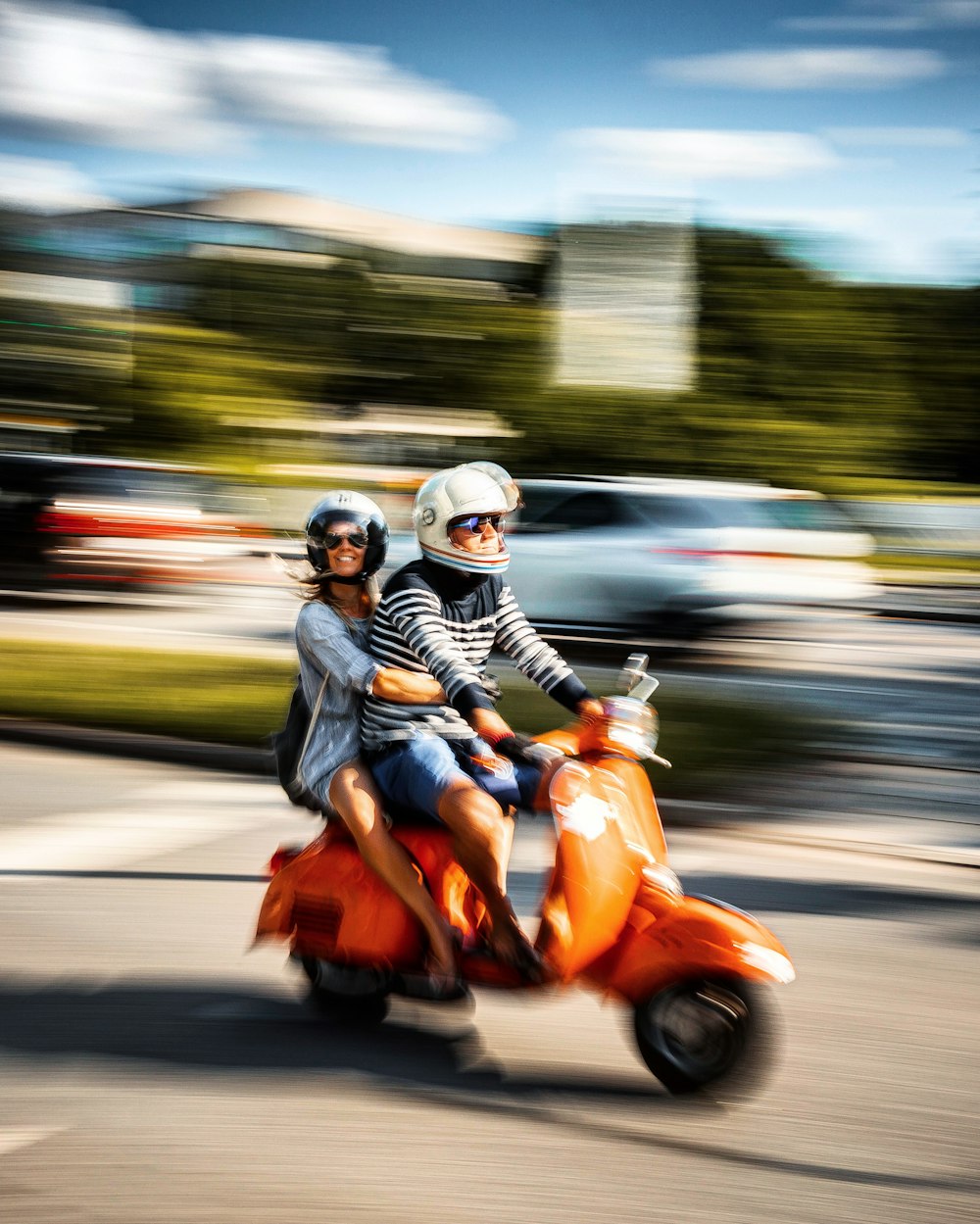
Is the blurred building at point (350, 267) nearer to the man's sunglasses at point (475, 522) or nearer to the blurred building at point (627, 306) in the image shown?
the blurred building at point (627, 306)

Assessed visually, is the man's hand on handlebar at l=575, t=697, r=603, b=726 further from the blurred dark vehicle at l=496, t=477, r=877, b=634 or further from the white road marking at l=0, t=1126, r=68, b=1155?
the blurred dark vehicle at l=496, t=477, r=877, b=634

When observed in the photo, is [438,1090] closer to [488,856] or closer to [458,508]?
[488,856]

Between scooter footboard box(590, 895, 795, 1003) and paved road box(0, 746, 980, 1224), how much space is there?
34cm

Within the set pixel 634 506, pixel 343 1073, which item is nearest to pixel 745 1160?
pixel 343 1073

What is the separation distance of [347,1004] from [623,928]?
1008 mm

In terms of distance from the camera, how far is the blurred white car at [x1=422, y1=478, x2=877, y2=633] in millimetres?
12539

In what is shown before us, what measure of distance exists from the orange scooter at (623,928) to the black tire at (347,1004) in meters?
0.29

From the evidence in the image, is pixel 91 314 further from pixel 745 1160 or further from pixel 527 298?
pixel 745 1160

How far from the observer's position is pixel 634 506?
42.5 feet

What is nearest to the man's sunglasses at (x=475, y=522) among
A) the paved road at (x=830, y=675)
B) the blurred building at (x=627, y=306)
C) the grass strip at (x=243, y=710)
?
the paved road at (x=830, y=675)

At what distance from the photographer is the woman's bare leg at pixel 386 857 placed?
3.79 metres

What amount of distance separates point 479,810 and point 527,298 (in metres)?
37.1

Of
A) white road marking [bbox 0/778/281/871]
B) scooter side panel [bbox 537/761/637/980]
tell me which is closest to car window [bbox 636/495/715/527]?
white road marking [bbox 0/778/281/871]

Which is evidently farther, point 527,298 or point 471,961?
point 527,298
